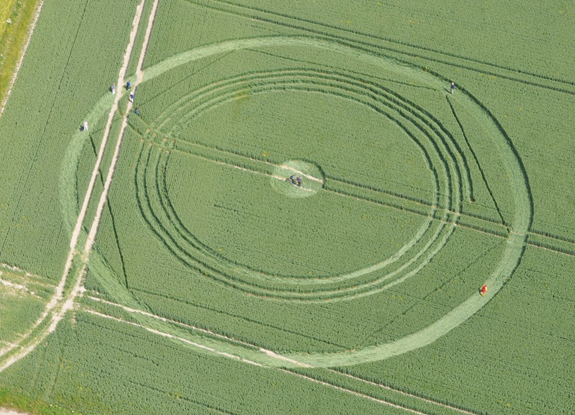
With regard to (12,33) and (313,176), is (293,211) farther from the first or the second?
(12,33)

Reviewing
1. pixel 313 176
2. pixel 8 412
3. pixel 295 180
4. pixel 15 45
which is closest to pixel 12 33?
pixel 15 45

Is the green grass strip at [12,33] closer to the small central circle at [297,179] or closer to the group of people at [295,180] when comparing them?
the small central circle at [297,179]

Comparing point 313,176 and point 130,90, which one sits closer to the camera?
point 313,176

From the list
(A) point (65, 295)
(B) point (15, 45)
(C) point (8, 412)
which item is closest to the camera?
(C) point (8, 412)

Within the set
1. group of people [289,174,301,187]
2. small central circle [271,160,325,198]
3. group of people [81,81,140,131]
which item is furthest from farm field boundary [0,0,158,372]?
group of people [289,174,301,187]

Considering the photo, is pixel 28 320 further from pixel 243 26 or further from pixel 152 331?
pixel 243 26

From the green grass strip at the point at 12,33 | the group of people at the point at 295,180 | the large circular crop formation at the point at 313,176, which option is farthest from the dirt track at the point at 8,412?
the group of people at the point at 295,180
